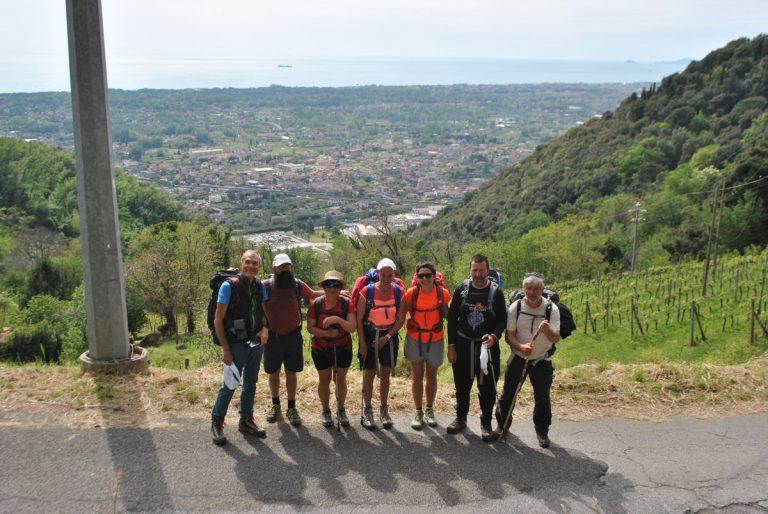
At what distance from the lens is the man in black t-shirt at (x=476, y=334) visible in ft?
19.9

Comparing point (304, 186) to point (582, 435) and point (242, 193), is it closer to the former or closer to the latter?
point (242, 193)

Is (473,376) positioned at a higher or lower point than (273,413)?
higher

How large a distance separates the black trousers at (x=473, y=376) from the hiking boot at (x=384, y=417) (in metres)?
0.70

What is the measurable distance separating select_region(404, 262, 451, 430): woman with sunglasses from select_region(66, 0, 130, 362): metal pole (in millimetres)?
3401

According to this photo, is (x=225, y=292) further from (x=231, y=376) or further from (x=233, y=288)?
(x=231, y=376)

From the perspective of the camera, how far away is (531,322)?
6.00 m

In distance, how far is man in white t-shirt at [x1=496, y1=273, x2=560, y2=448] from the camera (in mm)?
5895

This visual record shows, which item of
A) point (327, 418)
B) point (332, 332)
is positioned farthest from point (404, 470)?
point (332, 332)

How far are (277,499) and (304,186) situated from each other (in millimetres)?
111186

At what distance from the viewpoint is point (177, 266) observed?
37250mm

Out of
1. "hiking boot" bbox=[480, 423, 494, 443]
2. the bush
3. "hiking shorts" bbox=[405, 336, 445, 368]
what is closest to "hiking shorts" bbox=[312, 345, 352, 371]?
"hiking shorts" bbox=[405, 336, 445, 368]

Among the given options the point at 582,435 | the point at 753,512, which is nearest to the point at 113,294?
the point at 582,435

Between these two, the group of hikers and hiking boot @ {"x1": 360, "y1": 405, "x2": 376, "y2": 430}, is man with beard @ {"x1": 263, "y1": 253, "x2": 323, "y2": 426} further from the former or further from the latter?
hiking boot @ {"x1": 360, "y1": 405, "x2": 376, "y2": 430}

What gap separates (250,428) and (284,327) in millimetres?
1017
